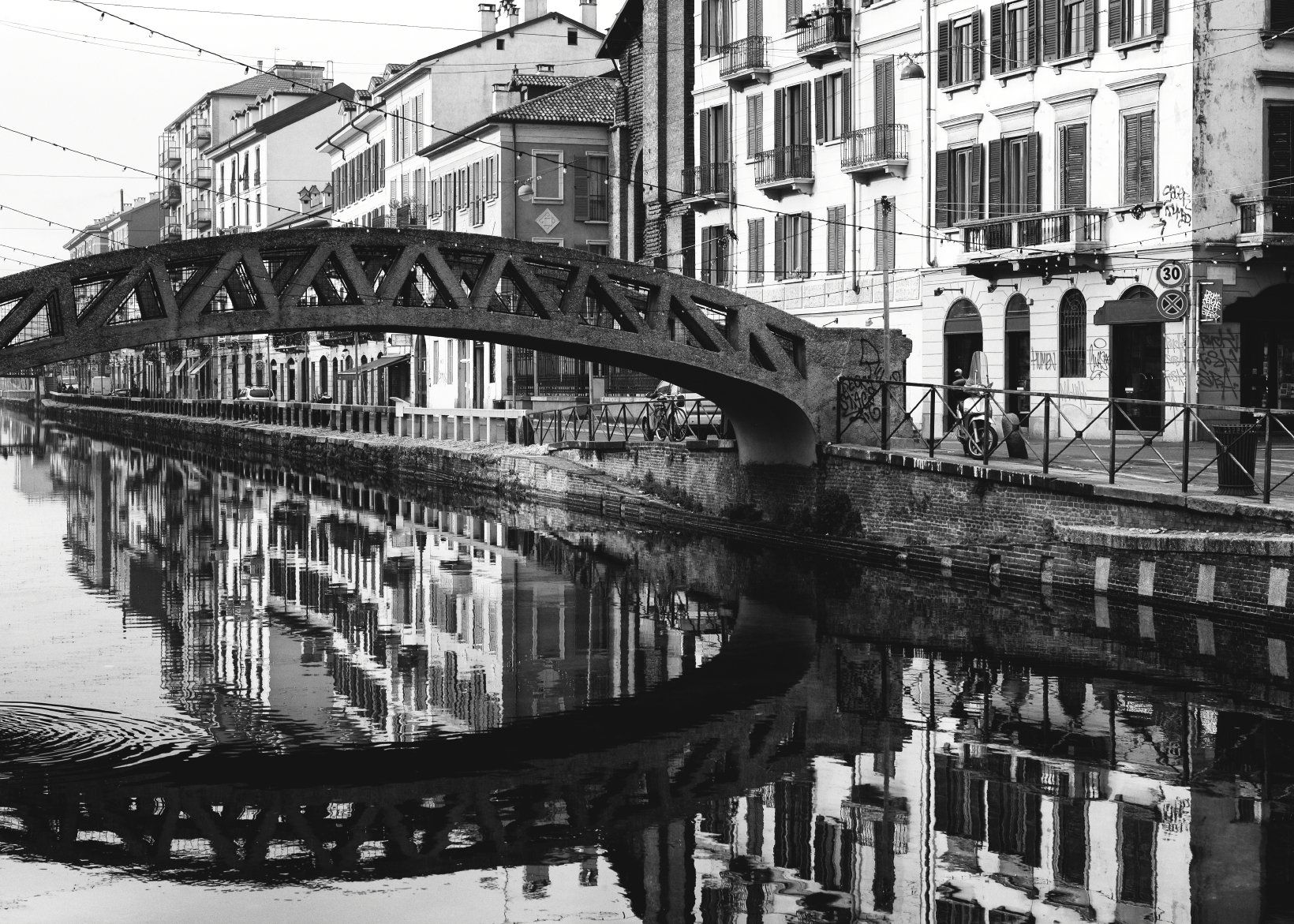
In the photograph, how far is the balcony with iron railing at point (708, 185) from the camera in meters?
45.8

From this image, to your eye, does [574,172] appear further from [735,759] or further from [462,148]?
[735,759]

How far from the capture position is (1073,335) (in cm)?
3444

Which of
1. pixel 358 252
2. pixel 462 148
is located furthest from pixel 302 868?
pixel 462 148

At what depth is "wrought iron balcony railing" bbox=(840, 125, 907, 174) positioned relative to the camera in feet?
127

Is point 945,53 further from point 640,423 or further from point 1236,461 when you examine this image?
point 1236,461

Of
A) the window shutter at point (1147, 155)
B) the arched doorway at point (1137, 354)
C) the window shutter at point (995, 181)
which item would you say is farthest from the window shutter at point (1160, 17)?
the window shutter at point (995, 181)

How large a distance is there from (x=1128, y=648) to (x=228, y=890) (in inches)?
427

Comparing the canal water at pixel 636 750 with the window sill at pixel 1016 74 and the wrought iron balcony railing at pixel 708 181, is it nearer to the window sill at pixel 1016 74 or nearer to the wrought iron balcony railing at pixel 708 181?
the window sill at pixel 1016 74

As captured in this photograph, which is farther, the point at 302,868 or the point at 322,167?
the point at 322,167

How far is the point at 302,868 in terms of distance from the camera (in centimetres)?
1145

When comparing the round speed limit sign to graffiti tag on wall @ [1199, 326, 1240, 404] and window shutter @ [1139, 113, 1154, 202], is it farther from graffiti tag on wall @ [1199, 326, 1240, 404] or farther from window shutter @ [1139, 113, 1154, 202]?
window shutter @ [1139, 113, 1154, 202]

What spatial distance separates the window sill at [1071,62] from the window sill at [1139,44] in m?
0.72

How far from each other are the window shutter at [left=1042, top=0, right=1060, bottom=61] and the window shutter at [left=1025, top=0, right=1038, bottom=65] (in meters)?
0.28

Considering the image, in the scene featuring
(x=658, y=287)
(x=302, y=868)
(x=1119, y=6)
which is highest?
(x=1119, y=6)
